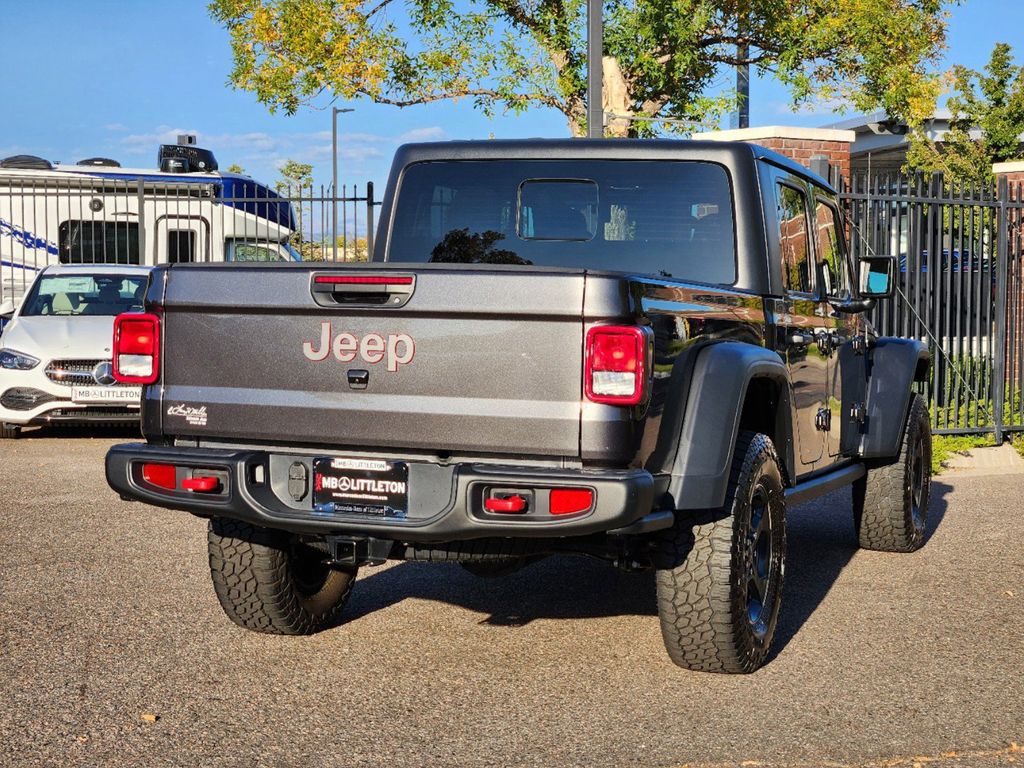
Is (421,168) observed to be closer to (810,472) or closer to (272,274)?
(272,274)

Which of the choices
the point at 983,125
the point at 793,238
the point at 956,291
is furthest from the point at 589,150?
the point at 983,125

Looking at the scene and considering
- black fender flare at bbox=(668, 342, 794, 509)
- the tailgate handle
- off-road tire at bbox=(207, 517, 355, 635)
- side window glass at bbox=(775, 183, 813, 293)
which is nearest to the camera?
the tailgate handle

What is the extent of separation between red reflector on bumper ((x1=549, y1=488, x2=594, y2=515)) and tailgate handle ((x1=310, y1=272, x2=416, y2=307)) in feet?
2.65

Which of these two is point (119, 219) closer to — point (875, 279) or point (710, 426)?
point (875, 279)

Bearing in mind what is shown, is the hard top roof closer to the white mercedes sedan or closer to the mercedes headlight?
the white mercedes sedan

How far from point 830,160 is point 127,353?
875cm

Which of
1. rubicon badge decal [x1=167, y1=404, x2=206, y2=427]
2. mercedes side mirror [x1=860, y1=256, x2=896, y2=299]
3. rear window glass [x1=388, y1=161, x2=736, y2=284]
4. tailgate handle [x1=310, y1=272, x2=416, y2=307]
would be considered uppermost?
rear window glass [x1=388, y1=161, x2=736, y2=284]

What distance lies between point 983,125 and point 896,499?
25.1m

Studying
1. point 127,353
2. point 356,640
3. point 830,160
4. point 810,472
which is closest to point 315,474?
point 127,353

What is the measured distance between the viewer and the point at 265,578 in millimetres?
5445

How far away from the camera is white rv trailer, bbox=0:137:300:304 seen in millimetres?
18625

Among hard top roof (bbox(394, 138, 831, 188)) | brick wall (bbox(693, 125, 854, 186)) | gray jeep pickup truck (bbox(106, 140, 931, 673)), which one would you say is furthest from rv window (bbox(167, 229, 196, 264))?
gray jeep pickup truck (bbox(106, 140, 931, 673))

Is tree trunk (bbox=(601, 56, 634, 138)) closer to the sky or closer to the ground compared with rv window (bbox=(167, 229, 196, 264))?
closer to the sky

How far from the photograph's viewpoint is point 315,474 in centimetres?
471
